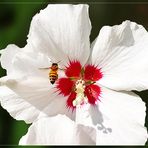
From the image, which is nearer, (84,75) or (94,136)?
(94,136)

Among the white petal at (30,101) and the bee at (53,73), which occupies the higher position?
the bee at (53,73)

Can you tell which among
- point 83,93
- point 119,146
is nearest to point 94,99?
point 83,93

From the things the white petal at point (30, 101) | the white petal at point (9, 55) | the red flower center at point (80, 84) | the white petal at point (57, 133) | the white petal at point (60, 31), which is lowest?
the white petal at point (57, 133)

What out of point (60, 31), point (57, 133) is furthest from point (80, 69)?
point (57, 133)

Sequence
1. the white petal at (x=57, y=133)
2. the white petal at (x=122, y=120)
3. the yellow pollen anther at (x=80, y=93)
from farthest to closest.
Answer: the yellow pollen anther at (x=80, y=93), the white petal at (x=122, y=120), the white petal at (x=57, y=133)

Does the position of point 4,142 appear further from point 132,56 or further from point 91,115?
point 132,56

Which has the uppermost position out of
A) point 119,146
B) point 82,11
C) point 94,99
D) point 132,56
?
point 82,11

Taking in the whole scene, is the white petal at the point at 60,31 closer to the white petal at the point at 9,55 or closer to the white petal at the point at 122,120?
the white petal at the point at 9,55

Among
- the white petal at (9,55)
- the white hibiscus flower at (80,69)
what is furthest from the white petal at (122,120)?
the white petal at (9,55)
